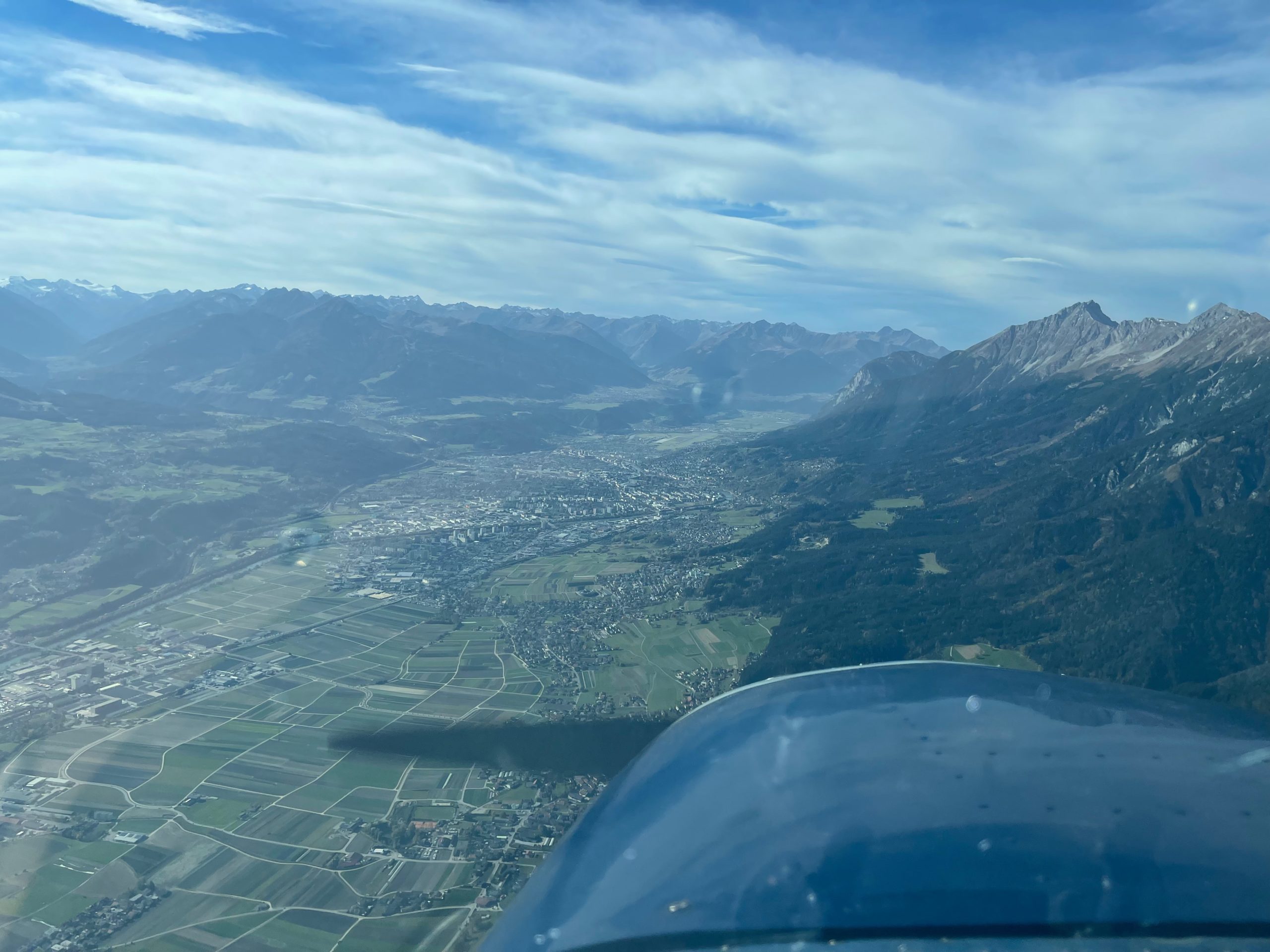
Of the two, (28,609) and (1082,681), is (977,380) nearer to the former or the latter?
(28,609)

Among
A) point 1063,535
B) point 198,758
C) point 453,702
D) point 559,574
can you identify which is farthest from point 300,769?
point 1063,535

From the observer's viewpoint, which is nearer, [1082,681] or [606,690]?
[1082,681]

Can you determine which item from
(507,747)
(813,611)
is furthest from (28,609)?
(507,747)

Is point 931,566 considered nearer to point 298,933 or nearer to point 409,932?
point 409,932

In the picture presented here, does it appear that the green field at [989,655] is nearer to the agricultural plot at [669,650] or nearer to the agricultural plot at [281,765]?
the agricultural plot at [669,650]

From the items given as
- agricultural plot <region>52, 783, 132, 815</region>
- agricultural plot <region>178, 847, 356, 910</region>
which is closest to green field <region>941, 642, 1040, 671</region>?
agricultural plot <region>178, 847, 356, 910</region>

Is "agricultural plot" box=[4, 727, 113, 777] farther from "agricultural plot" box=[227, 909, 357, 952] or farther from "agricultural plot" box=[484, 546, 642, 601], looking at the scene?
"agricultural plot" box=[484, 546, 642, 601]

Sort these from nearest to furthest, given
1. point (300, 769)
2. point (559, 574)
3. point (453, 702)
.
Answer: point (300, 769) → point (453, 702) → point (559, 574)
